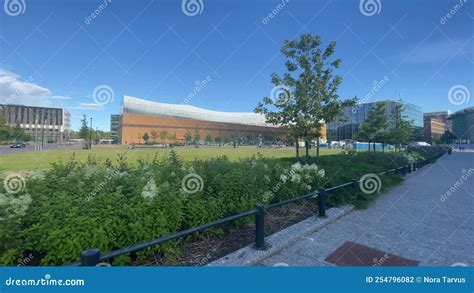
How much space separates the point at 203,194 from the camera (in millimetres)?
4570

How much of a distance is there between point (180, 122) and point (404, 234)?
108 m

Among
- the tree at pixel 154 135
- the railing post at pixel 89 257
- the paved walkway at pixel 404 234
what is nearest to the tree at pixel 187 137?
the tree at pixel 154 135

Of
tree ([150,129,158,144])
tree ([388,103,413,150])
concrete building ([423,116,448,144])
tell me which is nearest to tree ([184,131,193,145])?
tree ([150,129,158,144])

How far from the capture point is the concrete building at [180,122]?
98.3 m

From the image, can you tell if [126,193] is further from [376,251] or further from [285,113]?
[285,113]

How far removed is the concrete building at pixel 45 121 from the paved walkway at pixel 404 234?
9795 centimetres

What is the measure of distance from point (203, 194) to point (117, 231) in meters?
1.69

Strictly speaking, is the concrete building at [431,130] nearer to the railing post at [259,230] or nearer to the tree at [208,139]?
the tree at [208,139]

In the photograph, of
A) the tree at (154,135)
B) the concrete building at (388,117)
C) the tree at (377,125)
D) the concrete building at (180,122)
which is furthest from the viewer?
the concrete building at (180,122)

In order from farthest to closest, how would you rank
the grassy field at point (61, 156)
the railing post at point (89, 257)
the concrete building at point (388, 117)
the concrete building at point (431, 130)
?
the concrete building at point (431, 130)
the concrete building at point (388, 117)
the grassy field at point (61, 156)
the railing post at point (89, 257)

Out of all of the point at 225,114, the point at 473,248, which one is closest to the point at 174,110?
the point at 225,114

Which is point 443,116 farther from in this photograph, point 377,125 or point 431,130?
point 377,125

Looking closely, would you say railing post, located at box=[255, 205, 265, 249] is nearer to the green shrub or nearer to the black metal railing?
the black metal railing

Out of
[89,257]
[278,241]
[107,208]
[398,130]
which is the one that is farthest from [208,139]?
[89,257]
